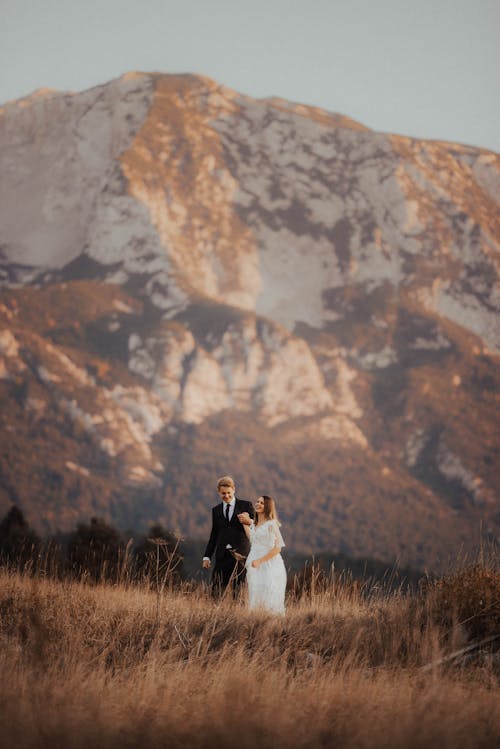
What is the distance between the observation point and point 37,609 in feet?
37.1

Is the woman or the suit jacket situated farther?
the suit jacket

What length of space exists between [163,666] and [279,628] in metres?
2.51

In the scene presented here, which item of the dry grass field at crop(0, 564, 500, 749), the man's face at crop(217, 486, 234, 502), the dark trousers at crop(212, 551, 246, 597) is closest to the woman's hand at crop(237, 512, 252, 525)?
the man's face at crop(217, 486, 234, 502)

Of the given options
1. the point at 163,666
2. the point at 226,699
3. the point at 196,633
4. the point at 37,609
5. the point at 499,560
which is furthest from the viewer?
the point at 499,560

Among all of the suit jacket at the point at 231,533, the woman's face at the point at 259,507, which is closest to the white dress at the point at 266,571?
the woman's face at the point at 259,507

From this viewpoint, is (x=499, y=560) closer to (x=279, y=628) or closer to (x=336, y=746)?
(x=279, y=628)

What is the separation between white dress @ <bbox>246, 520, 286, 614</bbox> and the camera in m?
14.9

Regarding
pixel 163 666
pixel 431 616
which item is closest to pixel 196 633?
pixel 163 666

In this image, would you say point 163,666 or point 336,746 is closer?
point 336,746

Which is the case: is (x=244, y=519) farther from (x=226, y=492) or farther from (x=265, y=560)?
(x=265, y=560)

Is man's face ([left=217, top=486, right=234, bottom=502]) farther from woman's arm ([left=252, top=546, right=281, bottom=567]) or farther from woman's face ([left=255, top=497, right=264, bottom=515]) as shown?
woman's arm ([left=252, top=546, right=281, bottom=567])

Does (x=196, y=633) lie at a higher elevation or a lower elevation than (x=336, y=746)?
lower

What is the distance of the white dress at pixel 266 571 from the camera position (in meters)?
14.9

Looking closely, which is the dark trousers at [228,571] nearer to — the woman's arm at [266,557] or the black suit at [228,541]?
the black suit at [228,541]
